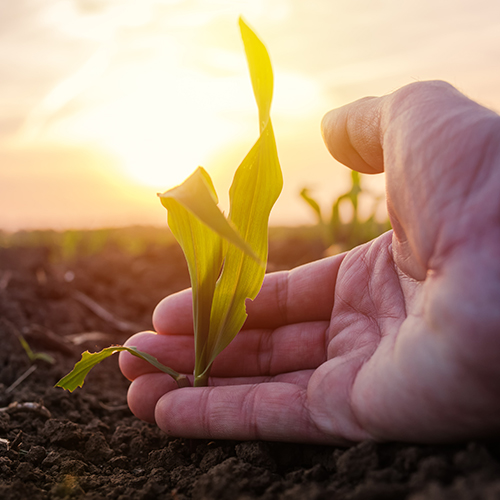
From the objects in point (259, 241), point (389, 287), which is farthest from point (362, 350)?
point (259, 241)

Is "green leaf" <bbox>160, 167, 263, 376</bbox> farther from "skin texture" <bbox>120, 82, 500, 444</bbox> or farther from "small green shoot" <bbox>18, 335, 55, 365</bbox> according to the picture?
"small green shoot" <bbox>18, 335, 55, 365</bbox>

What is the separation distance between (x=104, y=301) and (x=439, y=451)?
2.87m

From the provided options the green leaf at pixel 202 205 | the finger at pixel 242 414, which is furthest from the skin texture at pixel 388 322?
the green leaf at pixel 202 205

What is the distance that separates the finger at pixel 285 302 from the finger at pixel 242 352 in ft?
0.13

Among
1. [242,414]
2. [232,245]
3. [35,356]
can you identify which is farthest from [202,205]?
Result: [35,356]

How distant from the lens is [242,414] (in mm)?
1285

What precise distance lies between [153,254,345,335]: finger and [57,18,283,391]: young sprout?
0.87 ft

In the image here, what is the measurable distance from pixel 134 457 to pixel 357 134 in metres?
1.32

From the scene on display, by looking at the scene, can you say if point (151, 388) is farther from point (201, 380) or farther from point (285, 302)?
point (285, 302)

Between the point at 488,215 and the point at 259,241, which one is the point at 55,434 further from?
the point at 488,215

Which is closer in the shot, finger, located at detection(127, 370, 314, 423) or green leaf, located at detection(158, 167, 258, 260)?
green leaf, located at detection(158, 167, 258, 260)

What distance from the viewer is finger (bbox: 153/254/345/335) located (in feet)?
5.52

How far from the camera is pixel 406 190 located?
1.16m

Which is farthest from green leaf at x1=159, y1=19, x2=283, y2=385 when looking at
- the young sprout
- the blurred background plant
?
the blurred background plant
